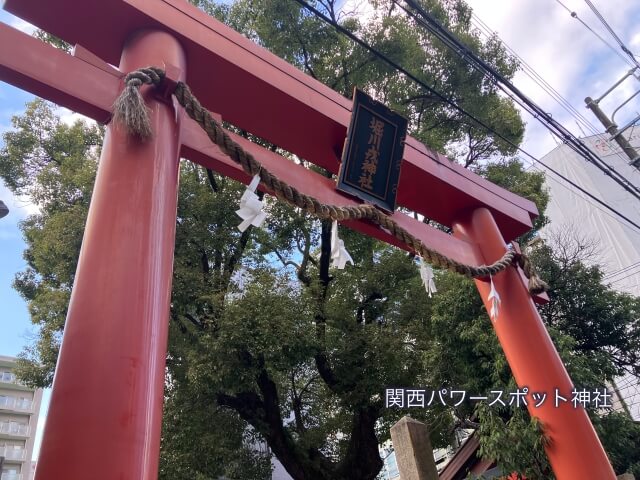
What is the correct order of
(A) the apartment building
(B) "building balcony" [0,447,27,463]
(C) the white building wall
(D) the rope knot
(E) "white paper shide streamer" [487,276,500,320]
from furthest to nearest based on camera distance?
1. (A) the apartment building
2. (B) "building balcony" [0,447,27,463]
3. (C) the white building wall
4. (E) "white paper shide streamer" [487,276,500,320]
5. (D) the rope knot

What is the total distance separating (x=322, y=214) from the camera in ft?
8.51

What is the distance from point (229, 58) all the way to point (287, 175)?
2.60ft

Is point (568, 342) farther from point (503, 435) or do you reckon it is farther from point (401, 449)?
point (401, 449)

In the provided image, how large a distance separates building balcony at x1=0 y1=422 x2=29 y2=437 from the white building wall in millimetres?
33912

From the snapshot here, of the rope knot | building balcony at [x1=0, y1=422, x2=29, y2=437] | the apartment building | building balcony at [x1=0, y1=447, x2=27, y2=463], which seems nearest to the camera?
the rope knot

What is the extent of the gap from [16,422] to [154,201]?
36.7 m

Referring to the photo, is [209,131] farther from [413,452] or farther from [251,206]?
[413,452]

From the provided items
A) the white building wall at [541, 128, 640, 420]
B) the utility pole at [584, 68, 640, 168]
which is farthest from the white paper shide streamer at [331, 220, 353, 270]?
the white building wall at [541, 128, 640, 420]

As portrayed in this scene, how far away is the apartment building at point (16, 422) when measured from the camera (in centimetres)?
2964

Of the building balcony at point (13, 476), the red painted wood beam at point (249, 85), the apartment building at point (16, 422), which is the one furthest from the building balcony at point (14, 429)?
the red painted wood beam at point (249, 85)

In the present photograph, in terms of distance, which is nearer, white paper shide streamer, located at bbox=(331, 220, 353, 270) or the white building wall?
white paper shide streamer, located at bbox=(331, 220, 353, 270)

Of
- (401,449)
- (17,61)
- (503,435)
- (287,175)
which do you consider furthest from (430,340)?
(17,61)

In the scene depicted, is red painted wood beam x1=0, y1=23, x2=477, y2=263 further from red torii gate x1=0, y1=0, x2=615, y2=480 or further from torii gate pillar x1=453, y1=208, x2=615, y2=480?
torii gate pillar x1=453, y1=208, x2=615, y2=480

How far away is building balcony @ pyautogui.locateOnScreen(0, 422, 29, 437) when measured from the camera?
99.4 feet
